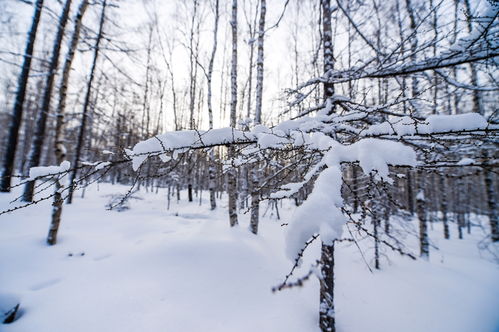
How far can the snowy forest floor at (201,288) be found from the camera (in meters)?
3.06

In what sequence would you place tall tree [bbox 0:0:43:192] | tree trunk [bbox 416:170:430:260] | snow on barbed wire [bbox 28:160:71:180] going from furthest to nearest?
1. tall tree [bbox 0:0:43:192]
2. tree trunk [bbox 416:170:430:260]
3. snow on barbed wire [bbox 28:160:71:180]

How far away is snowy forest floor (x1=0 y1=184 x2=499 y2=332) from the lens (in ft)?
10.0

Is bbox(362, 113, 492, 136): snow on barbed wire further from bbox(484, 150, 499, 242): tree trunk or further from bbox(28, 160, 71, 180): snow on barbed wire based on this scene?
bbox(484, 150, 499, 242): tree trunk

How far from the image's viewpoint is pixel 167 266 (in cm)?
421

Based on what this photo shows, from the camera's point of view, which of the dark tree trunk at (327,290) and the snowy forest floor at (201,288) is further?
the snowy forest floor at (201,288)

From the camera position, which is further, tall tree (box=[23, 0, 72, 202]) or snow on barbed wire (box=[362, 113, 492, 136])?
tall tree (box=[23, 0, 72, 202])

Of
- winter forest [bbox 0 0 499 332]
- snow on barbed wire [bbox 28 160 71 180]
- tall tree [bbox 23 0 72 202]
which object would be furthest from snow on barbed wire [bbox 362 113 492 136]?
tall tree [bbox 23 0 72 202]

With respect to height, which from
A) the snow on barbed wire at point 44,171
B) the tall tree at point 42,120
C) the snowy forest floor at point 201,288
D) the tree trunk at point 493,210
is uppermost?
the tall tree at point 42,120

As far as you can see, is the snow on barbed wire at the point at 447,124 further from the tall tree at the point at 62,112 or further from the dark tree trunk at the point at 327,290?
the tall tree at the point at 62,112

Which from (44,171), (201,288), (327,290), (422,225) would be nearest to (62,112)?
(44,171)

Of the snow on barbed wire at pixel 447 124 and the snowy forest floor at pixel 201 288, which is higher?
the snow on barbed wire at pixel 447 124

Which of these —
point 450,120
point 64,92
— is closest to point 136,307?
point 450,120

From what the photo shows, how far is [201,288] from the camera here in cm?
368

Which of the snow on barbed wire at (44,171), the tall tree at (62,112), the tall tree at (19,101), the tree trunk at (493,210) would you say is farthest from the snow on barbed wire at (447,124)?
the tall tree at (19,101)
